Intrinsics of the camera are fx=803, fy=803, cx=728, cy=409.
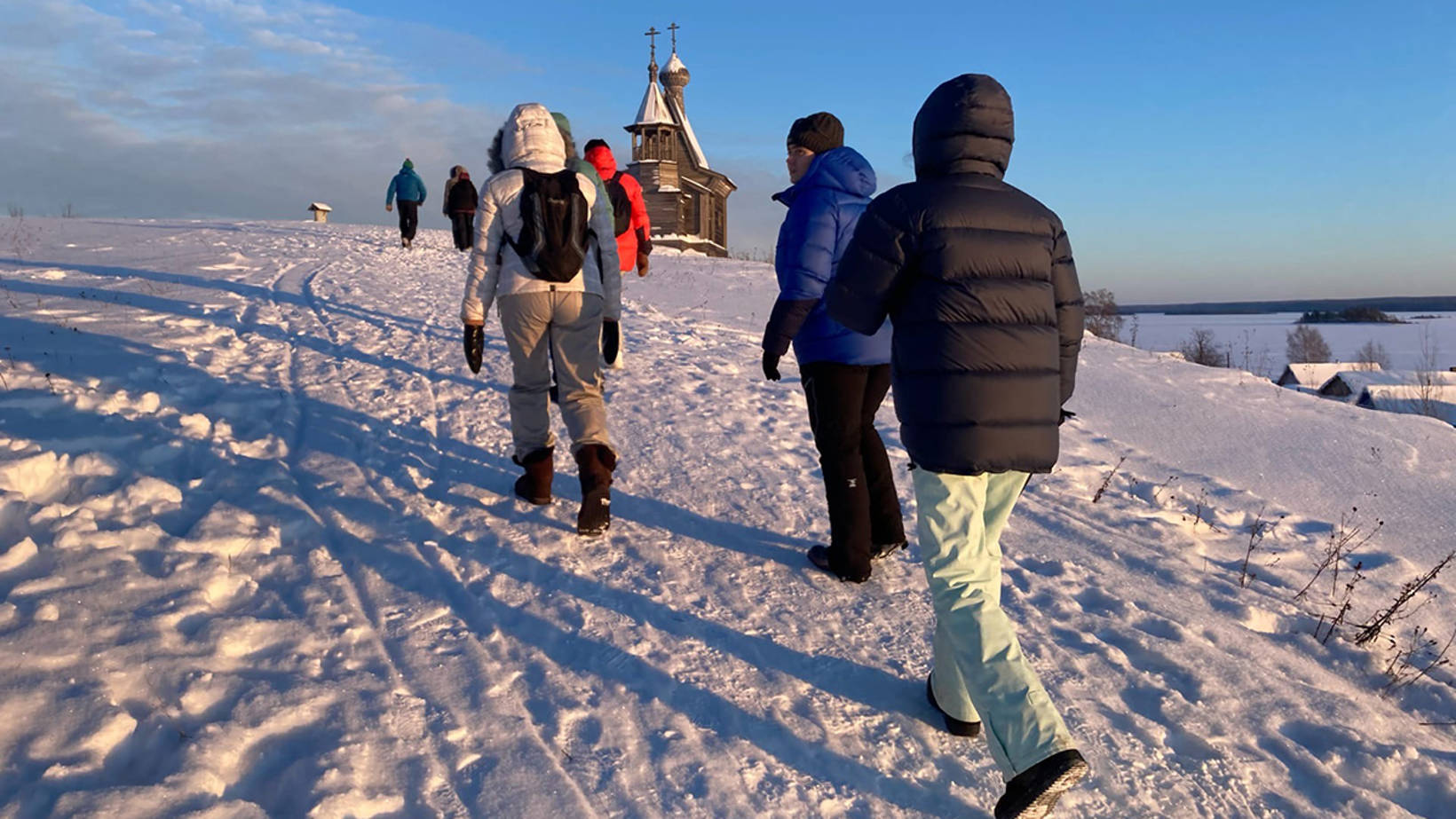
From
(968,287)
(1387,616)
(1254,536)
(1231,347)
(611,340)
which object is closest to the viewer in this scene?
(968,287)

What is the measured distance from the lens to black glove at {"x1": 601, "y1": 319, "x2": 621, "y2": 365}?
4285 millimetres

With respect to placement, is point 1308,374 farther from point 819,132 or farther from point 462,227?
point 819,132

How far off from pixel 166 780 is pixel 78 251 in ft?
52.3

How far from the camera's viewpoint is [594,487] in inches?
167

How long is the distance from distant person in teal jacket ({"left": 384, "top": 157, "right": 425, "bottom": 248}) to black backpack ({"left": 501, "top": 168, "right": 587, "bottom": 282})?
1512 cm

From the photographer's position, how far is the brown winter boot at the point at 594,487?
420 cm

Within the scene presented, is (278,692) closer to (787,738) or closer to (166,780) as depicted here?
(166,780)

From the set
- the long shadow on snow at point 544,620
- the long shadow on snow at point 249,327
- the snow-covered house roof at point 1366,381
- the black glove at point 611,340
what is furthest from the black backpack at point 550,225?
the snow-covered house roof at point 1366,381

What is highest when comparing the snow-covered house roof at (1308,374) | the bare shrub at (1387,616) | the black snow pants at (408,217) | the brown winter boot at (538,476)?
the black snow pants at (408,217)

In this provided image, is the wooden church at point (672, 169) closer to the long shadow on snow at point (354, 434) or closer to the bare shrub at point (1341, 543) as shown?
the long shadow on snow at point (354, 434)

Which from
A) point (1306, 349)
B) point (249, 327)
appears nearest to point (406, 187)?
point (249, 327)

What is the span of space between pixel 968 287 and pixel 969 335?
0.14 meters

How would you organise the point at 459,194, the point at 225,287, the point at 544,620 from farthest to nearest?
1. the point at 459,194
2. the point at 225,287
3. the point at 544,620

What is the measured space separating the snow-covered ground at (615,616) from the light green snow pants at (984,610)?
386 mm
